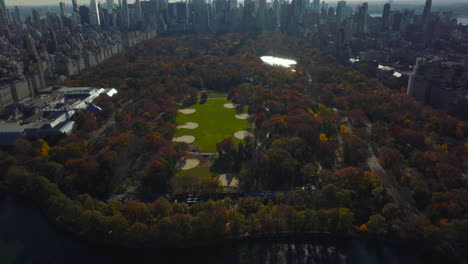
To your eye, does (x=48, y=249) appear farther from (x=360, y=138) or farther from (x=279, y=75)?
(x=279, y=75)

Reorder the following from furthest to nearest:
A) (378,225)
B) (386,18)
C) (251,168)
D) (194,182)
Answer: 1. (386,18)
2. (251,168)
3. (194,182)
4. (378,225)

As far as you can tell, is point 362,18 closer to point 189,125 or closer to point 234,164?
point 189,125

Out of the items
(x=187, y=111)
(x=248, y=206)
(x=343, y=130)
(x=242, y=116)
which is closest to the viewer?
(x=248, y=206)

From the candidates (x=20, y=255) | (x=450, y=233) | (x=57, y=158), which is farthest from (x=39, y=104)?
(x=450, y=233)

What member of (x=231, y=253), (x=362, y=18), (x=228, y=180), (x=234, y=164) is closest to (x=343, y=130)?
(x=234, y=164)

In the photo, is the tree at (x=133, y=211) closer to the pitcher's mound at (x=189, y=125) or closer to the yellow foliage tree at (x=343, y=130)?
the pitcher's mound at (x=189, y=125)

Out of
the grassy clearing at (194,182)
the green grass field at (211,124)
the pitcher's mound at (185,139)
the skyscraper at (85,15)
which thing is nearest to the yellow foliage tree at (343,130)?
the green grass field at (211,124)
